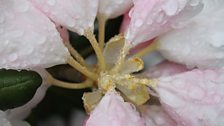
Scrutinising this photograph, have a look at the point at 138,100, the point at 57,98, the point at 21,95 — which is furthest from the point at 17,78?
the point at 57,98

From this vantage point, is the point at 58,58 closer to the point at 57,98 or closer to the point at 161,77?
the point at 161,77

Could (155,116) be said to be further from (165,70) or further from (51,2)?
(51,2)

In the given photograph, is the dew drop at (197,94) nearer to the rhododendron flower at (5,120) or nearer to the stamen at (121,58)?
the stamen at (121,58)

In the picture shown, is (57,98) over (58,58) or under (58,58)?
under

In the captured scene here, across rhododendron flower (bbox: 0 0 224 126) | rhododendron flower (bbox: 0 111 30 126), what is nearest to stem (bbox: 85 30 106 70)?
rhododendron flower (bbox: 0 0 224 126)

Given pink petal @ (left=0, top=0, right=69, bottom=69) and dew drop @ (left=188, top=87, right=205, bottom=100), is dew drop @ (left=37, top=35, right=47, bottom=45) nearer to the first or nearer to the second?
pink petal @ (left=0, top=0, right=69, bottom=69)

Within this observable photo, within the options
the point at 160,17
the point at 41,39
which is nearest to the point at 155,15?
the point at 160,17
